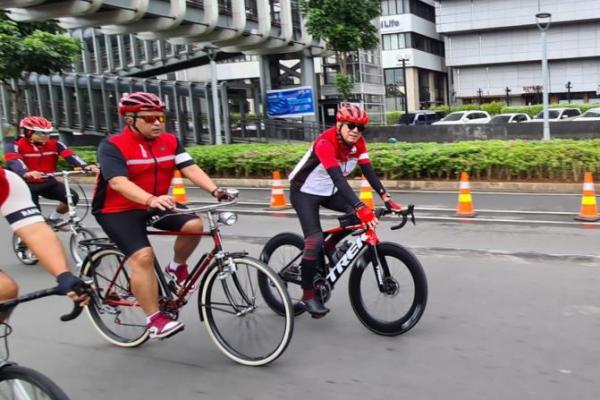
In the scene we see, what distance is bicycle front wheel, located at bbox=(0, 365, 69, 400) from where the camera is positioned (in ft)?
8.29

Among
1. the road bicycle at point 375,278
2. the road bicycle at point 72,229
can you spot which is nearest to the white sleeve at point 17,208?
the road bicycle at point 375,278

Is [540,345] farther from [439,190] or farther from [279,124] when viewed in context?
[279,124]

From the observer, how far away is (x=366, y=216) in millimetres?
4547

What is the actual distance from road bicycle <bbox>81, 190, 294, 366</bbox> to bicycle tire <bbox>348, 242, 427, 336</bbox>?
70cm

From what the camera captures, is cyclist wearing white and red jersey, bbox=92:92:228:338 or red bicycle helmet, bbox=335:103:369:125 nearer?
cyclist wearing white and red jersey, bbox=92:92:228:338

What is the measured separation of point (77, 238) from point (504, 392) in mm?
5277

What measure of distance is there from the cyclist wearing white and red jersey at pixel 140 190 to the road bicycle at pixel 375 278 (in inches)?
32.7

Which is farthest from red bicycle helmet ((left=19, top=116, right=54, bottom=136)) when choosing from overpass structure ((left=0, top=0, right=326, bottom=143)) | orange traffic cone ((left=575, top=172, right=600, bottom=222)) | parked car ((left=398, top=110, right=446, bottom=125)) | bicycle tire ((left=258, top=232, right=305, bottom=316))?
parked car ((left=398, top=110, right=446, bottom=125))

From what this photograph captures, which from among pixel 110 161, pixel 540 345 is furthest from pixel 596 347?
pixel 110 161

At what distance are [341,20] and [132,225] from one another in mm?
23462

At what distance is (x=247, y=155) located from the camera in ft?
53.9

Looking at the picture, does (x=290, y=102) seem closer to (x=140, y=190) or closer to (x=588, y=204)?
(x=588, y=204)

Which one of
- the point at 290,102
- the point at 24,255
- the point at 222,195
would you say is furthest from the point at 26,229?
the point at 290,102

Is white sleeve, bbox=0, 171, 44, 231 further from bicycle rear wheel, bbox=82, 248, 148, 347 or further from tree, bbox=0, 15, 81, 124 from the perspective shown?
A: tree, bbox=0, 15, 81, 124
